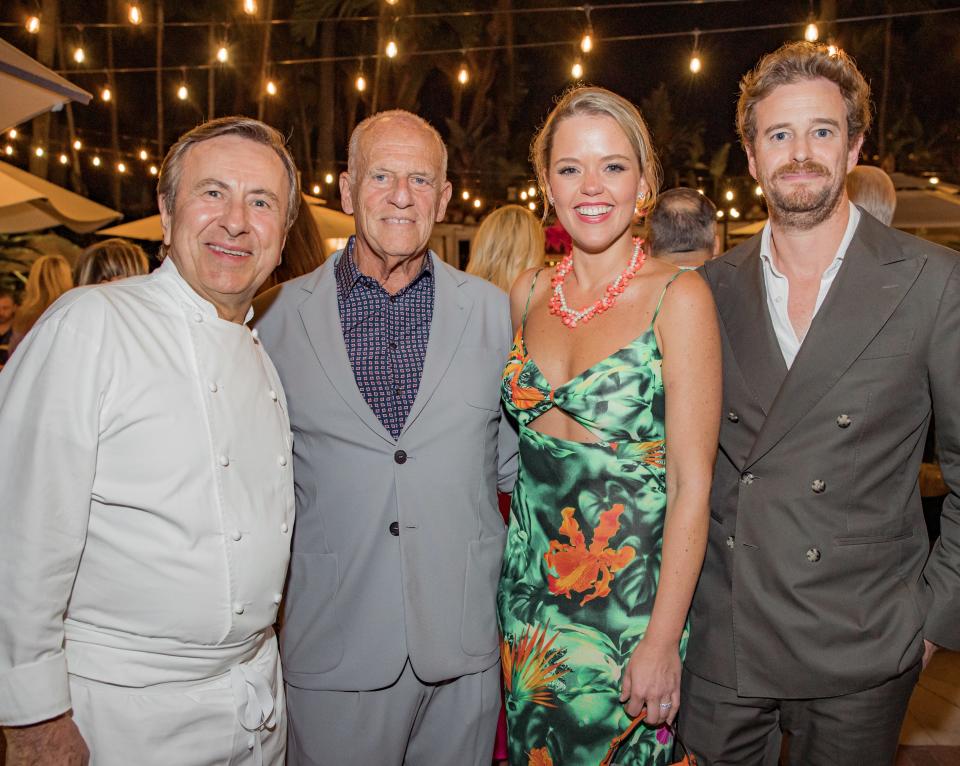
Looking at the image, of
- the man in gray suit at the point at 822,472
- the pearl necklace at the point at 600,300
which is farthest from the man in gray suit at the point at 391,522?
the man in gray suit at the point at 822,472

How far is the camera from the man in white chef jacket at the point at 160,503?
157 centimetres

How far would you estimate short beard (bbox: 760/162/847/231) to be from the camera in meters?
2.08

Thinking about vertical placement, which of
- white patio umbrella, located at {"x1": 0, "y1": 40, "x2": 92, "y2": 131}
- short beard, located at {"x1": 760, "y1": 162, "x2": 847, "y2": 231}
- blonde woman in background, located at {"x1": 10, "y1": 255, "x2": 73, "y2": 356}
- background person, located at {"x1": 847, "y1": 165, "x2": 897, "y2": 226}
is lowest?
blonde woman in background, located at {"x1": 10, "y1": 255, "x2": 73, "y2": 356}

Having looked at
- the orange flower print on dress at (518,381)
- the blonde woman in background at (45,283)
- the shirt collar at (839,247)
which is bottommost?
the orange flower print on dress at (518,381)

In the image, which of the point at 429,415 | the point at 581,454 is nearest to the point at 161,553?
the point at 429,415

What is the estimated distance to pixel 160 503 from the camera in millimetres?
1693

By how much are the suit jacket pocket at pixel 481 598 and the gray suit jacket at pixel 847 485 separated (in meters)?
0.60

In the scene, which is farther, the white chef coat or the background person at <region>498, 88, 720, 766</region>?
the background person at <region>498, 88, 720, 766</region>

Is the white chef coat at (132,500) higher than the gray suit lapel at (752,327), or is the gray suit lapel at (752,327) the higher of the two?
the gray suit lapel at (752,327)

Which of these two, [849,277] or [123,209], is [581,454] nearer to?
[849,277]

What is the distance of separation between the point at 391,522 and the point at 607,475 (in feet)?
1.87

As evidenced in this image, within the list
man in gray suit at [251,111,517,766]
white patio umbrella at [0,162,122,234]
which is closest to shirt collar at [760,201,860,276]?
man in gray suit at [251,111,517,766]

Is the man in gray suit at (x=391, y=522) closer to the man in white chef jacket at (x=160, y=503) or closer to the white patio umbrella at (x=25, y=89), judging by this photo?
the man in white chef jacket at (x=160, y=503)

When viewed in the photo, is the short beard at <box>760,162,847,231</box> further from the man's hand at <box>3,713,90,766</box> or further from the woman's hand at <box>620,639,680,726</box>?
the man's hand at <box>3,713,90,766</box>
